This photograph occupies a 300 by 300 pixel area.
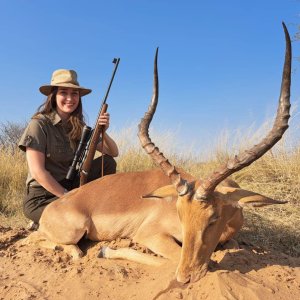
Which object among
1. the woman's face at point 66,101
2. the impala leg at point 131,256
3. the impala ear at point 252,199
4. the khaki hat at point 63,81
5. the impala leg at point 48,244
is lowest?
the impala leg at point 48,244

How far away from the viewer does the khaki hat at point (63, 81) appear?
21.2 feet

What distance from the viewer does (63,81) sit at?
6492 millimetres

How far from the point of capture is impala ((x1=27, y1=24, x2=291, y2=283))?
3.63m

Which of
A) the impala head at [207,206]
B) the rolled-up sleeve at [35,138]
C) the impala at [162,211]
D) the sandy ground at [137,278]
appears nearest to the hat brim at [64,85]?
the rolled-up sleeve at [35,138]

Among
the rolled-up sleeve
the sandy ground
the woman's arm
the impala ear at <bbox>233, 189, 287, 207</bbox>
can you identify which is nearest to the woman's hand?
the rolled-up sleeve

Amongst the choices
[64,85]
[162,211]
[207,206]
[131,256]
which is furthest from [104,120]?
[207,206]

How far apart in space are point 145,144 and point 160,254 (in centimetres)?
119

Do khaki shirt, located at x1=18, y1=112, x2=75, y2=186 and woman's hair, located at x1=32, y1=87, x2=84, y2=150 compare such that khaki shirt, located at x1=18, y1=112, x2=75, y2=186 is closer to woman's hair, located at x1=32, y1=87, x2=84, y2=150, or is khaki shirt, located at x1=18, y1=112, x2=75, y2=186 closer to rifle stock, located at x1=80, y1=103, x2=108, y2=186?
woman's hair, located at x1=32, y1=87, x2=84, y2=150

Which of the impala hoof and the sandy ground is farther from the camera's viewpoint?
the impala hoof

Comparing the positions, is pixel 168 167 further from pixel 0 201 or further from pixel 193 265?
pixel 0 201

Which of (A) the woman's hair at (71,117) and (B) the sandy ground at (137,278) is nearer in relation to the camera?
(B) the sandy ground at (137,278)

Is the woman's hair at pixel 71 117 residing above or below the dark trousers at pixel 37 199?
above

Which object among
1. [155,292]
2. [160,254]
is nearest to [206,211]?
[155,292]

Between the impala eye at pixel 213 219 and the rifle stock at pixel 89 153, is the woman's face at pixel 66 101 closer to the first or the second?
the rifle stock at pixel 89 153
